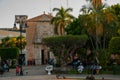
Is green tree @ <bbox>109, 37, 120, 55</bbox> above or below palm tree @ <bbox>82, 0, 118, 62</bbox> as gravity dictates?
below

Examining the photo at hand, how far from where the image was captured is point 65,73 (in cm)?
5278

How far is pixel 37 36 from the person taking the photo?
246 ft

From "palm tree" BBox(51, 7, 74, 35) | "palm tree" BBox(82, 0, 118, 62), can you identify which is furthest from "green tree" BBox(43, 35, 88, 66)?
"palm tree" BBox(51, 7, 74, 35)

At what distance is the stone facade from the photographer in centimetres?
7431

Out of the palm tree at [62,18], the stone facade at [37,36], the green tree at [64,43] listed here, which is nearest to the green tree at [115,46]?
the green tree at [64,43]

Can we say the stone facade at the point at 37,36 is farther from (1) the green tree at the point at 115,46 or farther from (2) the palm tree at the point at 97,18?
(1) the green tree at the point at 115,46

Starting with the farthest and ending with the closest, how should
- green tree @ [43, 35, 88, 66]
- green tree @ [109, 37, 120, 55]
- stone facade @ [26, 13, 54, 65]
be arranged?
stone facade @ [26, 13, 54, 65] → green tree @ [43, 35, 88, 66] → green tree @ [109, 37, 120, 55]

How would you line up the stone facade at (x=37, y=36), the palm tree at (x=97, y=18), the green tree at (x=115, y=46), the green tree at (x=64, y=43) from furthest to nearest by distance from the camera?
1. the stone facade at (x=37, y=36)
2. the palm tree at (x=97, y=18)
3. the green tree at (x=64, y=43)
4. the green tree at (x=115, y=46)

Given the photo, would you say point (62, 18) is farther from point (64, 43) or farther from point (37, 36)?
point (64, 43)

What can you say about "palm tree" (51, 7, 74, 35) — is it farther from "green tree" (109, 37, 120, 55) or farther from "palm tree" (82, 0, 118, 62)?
"green tree" (109, 37, 120, 55)

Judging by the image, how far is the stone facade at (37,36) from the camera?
244 ft

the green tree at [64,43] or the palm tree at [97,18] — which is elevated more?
the palm tree at [97,18]

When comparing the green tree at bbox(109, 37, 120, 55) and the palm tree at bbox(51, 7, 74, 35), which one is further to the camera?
the palm tree at bbox(51, 7, 74, 35)

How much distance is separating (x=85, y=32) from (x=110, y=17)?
6119 mm
